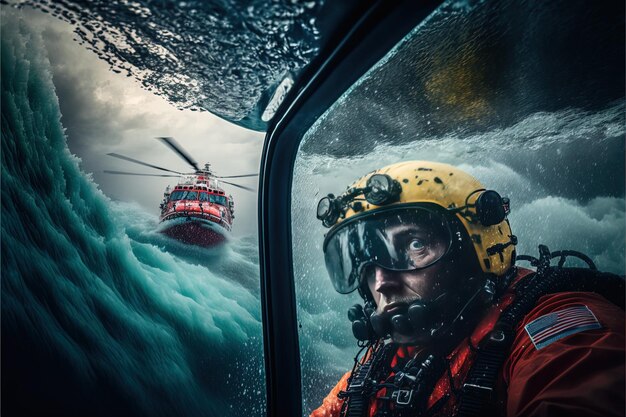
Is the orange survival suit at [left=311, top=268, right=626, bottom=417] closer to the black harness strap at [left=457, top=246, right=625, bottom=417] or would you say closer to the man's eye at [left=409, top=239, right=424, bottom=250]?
the black harness strap at [left=457, top=246, right=625, bottom=417]

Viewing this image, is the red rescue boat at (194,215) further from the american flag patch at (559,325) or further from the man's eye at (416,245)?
the american flag patch at (559,325)

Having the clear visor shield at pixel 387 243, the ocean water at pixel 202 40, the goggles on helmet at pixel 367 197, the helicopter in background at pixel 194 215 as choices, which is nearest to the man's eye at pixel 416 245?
the clear visor shield at pixel 387 243

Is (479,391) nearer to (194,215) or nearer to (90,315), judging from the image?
(90,315)

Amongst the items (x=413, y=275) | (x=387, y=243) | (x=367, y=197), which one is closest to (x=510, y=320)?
(x=413, y=275)

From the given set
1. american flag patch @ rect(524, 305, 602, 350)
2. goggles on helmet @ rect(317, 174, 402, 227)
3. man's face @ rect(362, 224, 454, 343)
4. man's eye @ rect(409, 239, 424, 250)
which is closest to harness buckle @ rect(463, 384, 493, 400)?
american flag patch @ rect(524, 305, 602, 350)

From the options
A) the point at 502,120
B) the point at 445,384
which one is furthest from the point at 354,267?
the point at 502,120

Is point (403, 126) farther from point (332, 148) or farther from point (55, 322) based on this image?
point (55, 322)
